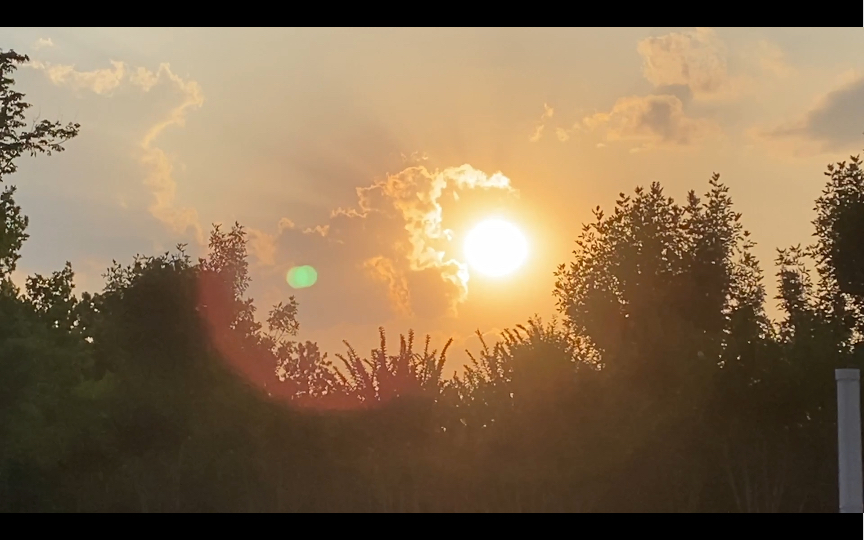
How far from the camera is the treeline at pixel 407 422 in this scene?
2955 centimetres

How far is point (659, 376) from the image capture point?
3241 cm

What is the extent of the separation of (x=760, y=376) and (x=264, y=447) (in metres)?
13.9

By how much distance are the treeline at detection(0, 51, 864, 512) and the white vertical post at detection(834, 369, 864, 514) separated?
716 inches

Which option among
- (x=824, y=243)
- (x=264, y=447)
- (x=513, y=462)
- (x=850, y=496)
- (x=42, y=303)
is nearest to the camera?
(x=850, y=496)

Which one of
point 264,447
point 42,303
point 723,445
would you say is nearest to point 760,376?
point 723,445

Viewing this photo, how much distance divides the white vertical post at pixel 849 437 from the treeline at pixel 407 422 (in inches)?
716

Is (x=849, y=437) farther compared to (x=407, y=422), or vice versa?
(x=407, y=422)

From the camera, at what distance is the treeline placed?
29.5m

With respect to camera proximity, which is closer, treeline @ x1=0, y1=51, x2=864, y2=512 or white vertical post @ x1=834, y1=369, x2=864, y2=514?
white vertical post @ x1=834, y1=369, x2=864, y2=514

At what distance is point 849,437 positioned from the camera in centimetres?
1060

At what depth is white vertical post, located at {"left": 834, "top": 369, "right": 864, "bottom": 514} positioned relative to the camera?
10.4m

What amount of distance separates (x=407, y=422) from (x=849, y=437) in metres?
21.0

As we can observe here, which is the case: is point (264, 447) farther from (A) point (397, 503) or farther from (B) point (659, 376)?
(B) point (659, 376)

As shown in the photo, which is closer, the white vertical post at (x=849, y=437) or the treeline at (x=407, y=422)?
the white vertical post at (x=849, y=437)
